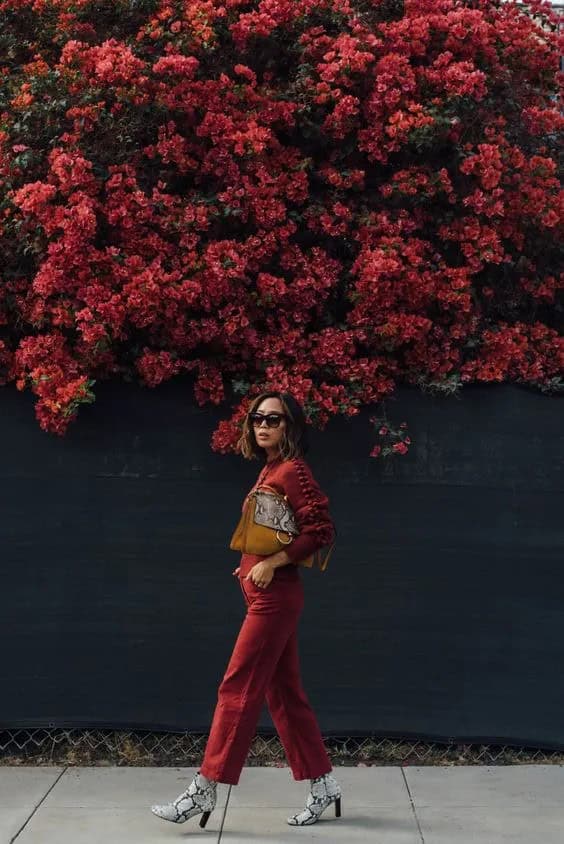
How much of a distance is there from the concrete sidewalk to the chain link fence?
0.13 metres

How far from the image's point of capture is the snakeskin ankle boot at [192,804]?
199 inches

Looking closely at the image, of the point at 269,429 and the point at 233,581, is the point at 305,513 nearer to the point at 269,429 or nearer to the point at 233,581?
the point at 269,429

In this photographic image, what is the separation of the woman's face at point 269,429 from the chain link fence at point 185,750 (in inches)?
74.6

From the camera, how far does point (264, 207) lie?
612 cm

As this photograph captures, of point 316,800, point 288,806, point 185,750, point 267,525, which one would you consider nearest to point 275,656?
point 267,525

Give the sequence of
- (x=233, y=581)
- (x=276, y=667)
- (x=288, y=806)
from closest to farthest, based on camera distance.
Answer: (x=276, y=667) < (x=288, y=806) < (x=233, y=581)

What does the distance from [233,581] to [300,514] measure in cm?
131

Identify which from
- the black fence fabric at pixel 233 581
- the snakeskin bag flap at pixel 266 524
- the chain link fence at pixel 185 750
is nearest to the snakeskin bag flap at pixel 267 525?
Result: the snakeskin bag flap at pixel 266 524

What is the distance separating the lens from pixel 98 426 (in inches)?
246

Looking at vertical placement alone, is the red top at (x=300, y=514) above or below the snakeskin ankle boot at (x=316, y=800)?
above

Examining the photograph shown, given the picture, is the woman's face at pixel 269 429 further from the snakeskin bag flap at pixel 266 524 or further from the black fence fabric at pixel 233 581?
the black fence fabric at pixel 233 581

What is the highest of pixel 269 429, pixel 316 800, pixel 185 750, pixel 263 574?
pixel 269 429

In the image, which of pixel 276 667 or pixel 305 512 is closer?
pixel 305 512

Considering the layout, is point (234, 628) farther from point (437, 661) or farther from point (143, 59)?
point (143, 59)
